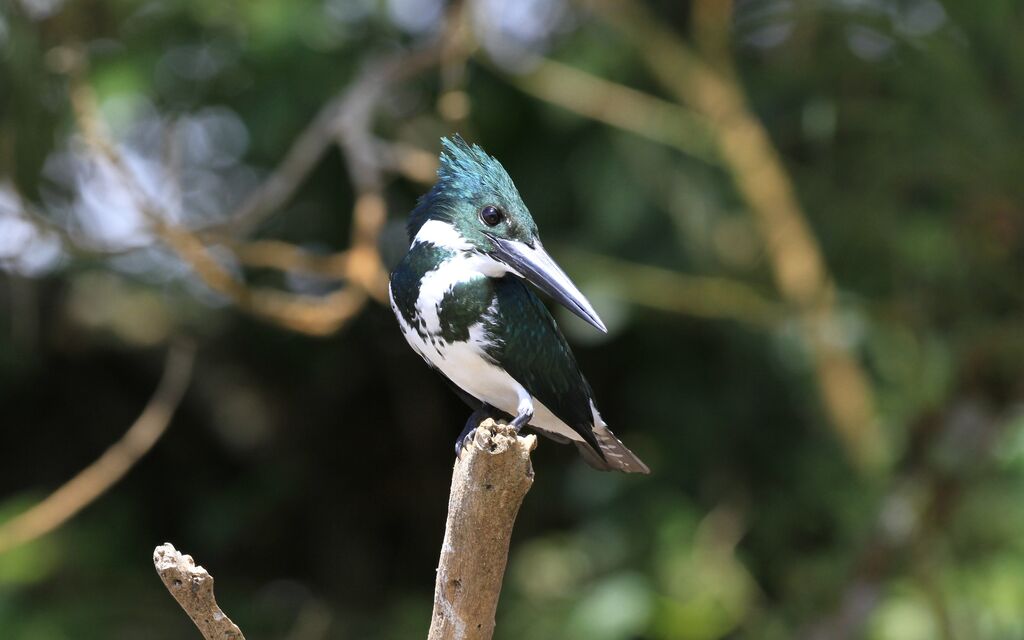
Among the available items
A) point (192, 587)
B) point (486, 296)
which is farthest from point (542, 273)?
point (192, 587)

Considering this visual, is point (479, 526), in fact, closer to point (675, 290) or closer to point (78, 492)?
point (78, 492)

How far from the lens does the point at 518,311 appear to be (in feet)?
7.76

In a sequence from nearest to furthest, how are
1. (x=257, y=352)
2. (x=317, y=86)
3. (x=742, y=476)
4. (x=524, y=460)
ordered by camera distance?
(x=524, y=460)
(x=317, y=86)
(x=742, y=476)
(x=257, y=352)

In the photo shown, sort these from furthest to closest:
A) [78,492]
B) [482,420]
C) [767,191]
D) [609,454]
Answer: [767,191]
[78,492]
[609,454]
[482,420]

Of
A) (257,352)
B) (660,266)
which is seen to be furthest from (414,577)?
(660,266)

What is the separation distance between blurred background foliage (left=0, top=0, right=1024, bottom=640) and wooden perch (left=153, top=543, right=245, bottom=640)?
235 centimetres

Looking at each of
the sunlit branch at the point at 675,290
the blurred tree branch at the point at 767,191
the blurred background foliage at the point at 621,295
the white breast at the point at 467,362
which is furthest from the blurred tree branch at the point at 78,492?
the blurred tree branch at the point at 767,191

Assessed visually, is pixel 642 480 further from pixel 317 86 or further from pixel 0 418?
pixel 0 418

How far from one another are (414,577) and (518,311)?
4.72 m

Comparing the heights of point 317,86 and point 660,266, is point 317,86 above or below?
above

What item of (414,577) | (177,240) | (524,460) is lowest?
(414,577)

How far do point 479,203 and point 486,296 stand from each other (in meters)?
0.17

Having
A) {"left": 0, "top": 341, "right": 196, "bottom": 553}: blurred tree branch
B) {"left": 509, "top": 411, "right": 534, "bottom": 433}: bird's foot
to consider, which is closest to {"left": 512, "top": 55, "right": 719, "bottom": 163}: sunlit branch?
Answer: {"left": 0, "top": 341, "right": 196, "bottom": 553}: blurred tree branch

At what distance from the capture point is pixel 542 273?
2252 millimetres
